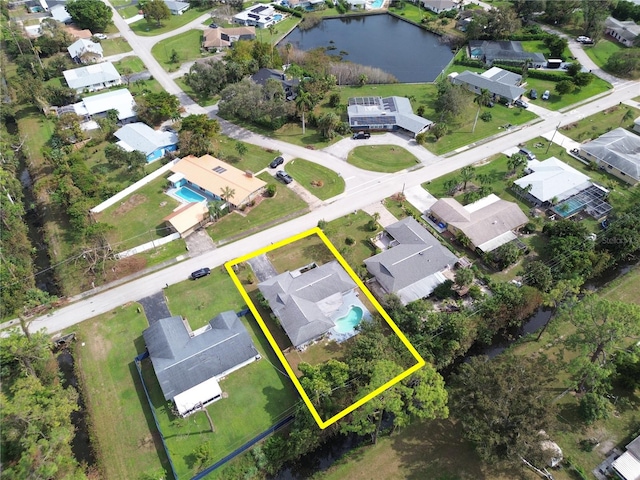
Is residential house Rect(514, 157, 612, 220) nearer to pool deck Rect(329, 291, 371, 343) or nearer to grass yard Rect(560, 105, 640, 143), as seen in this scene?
grass yard Rect(560, 105, 640, 143)

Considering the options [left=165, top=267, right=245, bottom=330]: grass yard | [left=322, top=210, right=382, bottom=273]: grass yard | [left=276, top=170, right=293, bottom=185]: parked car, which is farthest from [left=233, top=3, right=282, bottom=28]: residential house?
[left=165, top=267, right=245, bottom=330]: grass yard

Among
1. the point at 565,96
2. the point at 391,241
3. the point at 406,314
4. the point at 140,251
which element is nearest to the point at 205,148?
the point at 140,251

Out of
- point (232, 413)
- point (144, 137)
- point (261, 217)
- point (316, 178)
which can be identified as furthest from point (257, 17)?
point (232, 413)

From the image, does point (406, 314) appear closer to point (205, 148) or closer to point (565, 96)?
point (205, 148)

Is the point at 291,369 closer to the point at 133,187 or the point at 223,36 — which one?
the point at 133,187

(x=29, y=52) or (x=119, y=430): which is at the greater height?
(x=29, y=52)

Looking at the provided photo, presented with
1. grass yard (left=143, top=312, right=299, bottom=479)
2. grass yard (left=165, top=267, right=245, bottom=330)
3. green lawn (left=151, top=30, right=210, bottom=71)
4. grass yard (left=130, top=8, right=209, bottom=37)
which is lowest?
grass yard (left=143, top=312, right=299, bottom=479)

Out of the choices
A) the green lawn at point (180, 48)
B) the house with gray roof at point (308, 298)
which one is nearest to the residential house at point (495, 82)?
the house with gray roof at point (308, 298)
